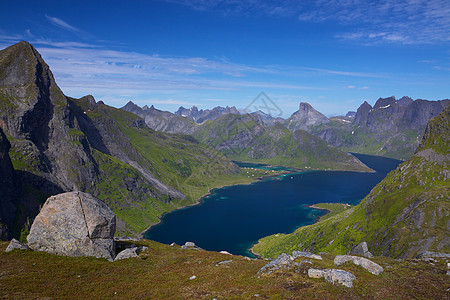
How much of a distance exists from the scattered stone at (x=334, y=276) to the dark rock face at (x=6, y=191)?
203 m

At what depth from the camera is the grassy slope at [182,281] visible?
112ft

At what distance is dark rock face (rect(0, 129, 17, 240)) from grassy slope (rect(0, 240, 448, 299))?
166 meters

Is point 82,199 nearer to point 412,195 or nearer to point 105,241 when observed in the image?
point 105,241

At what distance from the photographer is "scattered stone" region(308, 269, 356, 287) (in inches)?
1399

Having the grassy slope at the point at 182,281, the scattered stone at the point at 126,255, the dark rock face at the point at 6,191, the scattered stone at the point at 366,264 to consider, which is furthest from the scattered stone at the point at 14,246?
the dark rock face at the point at 6,191

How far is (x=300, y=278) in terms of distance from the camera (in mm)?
37531

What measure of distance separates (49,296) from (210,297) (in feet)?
65.4

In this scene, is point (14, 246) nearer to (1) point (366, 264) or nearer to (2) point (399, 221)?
(1) point (366, 264)

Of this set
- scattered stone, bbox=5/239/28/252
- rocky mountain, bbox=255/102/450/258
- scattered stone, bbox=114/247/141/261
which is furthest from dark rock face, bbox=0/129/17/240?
rocky mountain, bbox=255/102/450/258

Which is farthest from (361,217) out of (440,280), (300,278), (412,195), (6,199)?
(6,199)

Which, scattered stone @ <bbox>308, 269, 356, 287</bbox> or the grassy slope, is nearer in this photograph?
the grassy slope

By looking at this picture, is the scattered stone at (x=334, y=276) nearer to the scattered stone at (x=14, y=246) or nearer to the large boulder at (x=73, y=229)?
the large boulder at (x=73, y=229)

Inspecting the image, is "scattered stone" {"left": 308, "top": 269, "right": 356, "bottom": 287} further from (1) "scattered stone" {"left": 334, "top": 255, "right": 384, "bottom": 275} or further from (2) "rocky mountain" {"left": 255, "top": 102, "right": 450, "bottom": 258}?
(2) "rocky mountain" {"left": 255, "top": 102, "right": 450, "bottom": 258}

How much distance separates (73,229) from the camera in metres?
50.7
